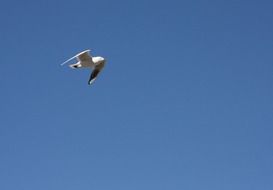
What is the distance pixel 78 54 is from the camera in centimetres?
4769

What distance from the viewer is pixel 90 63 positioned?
159 feet

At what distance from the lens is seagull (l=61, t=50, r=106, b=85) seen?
157 ft

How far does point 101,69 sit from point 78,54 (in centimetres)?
221

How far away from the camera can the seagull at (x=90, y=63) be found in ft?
157

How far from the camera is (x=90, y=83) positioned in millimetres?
48906

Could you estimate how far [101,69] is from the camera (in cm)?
4941

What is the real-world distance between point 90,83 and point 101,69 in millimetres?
1101

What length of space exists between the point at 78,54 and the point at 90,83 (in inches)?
80.7
